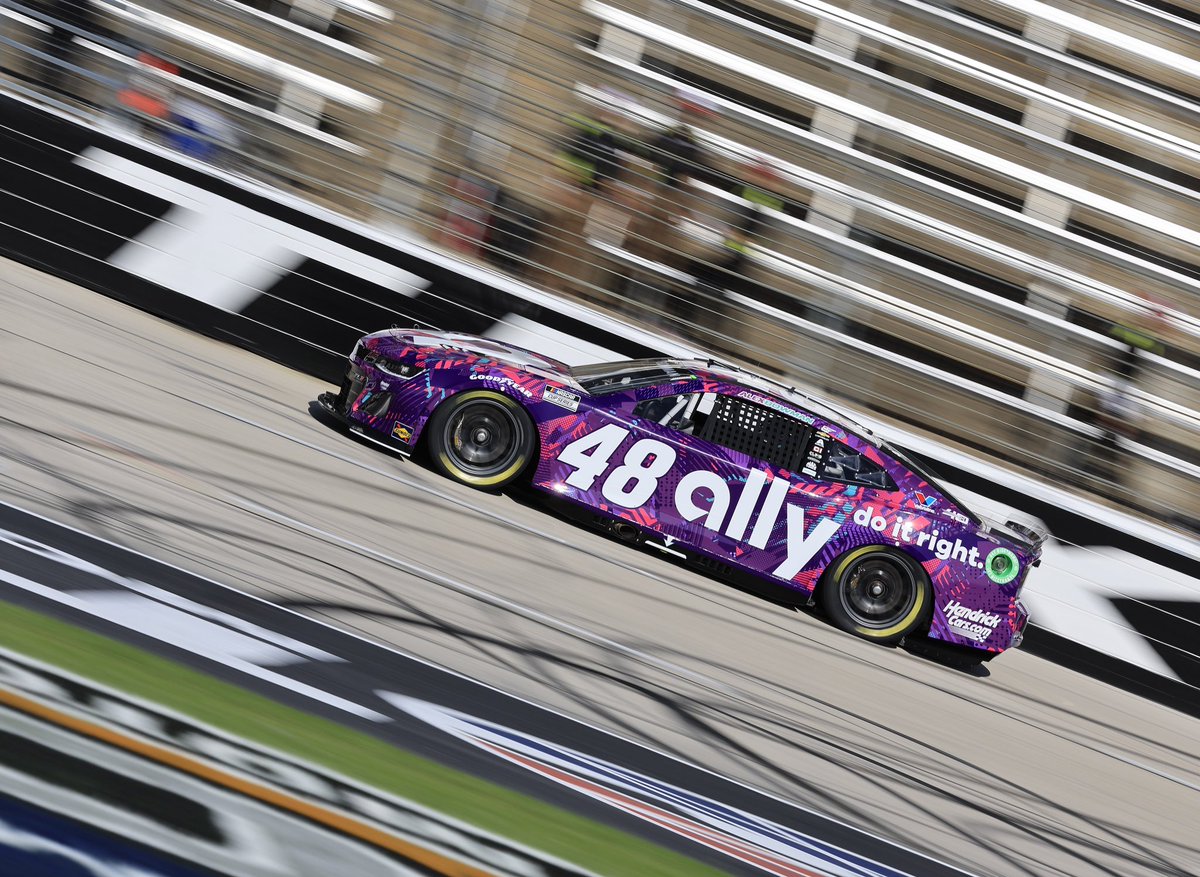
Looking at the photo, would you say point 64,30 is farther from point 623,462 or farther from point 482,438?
point 623,462

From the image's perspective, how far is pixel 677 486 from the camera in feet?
24.6

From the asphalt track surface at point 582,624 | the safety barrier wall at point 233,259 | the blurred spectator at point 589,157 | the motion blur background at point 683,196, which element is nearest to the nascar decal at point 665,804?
the asphalt track surface at point 582,624

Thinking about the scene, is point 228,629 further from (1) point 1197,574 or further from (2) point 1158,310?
(2) point 1158,310

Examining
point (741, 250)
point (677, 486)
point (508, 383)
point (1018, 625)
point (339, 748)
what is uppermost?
point (741, 250)

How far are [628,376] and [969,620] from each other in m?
2.49

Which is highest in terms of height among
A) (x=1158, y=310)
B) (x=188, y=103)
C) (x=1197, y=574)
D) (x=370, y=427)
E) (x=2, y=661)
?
(x=1158, y=310)

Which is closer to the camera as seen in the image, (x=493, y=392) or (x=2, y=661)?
(x=2, y=661)

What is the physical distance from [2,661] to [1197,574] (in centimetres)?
777

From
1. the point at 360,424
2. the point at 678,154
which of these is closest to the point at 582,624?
the point at 360,424

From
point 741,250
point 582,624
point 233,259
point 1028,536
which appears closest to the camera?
point 582,624

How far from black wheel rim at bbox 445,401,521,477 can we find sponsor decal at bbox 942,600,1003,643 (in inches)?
107

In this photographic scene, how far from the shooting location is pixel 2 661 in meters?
3.57

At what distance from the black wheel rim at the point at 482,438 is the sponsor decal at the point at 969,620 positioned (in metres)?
2.72

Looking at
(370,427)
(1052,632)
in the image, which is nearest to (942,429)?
(1052,632)
